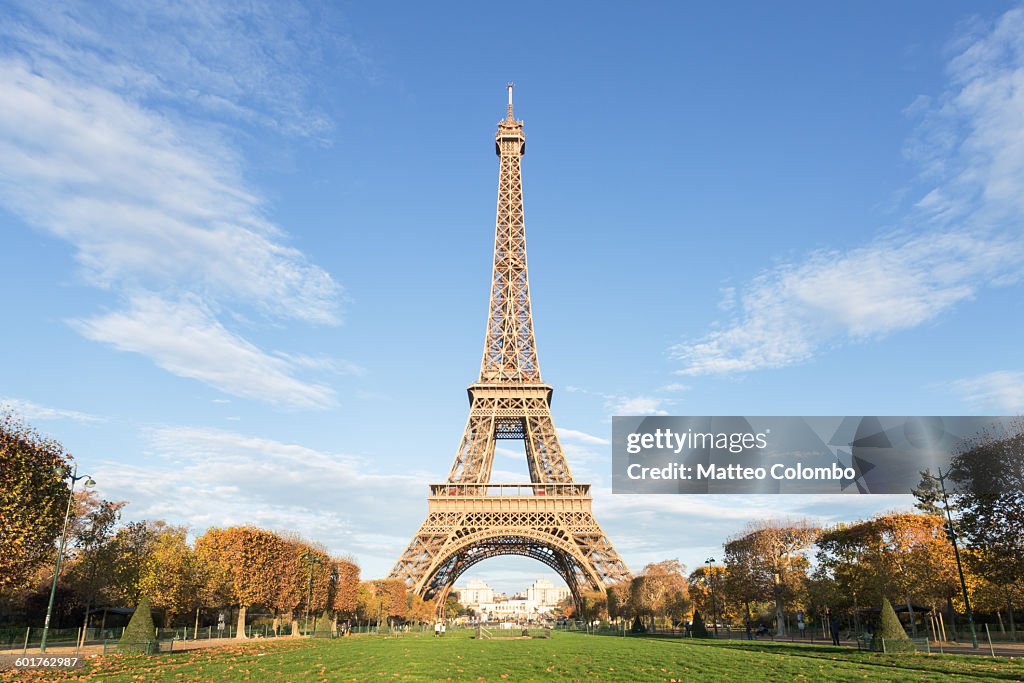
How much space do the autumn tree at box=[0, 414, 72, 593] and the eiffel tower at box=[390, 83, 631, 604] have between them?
35522mm

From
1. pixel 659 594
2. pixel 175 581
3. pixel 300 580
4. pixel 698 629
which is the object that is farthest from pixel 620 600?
pixel 175 581

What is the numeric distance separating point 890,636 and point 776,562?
2875 centimetres

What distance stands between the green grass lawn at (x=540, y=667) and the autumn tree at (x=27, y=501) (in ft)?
18.1

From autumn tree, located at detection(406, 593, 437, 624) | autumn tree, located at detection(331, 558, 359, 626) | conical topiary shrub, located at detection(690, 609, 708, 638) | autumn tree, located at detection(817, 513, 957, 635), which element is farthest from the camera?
autumn tree, located at detection(331, 558, 359, 626)

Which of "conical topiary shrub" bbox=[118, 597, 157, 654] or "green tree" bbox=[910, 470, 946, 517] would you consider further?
"green tree" bbox=[910, 470, 946, 517]

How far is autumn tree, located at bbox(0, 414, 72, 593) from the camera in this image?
2712cm

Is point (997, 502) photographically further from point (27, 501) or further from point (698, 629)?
point (27, 501)

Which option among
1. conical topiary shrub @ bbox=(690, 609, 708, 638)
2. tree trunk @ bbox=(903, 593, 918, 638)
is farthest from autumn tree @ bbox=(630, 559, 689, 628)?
tree trunk @ bbox=(903, 593, 918, 638)

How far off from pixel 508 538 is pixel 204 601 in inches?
1280

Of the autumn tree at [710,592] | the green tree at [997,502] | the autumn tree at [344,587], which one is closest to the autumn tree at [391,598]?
the autumn tree at [344,587]

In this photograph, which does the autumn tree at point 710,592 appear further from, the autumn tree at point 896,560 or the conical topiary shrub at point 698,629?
the autumn tree at point 896,560

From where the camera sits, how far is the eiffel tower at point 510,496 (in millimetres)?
64875

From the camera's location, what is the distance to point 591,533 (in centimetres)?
6556

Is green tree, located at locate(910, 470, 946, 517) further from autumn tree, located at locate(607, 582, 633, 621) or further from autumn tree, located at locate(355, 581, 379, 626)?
autumn tree, located at locate(355, 581, 379, 626)
